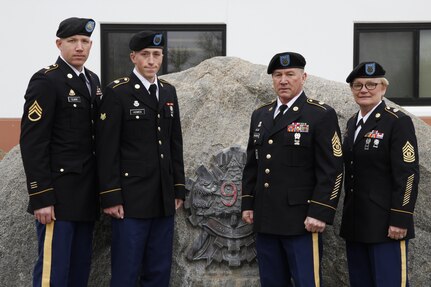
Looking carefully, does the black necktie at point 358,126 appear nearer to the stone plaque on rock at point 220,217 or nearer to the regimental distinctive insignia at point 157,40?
the stone plaque on rock at point 220,217

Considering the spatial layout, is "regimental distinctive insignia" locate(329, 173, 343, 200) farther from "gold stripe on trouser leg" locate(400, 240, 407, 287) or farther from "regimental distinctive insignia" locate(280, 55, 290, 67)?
"regimental distinctive insignia" locate(280, 55, 290, 67)

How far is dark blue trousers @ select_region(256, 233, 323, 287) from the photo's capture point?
3.66 meters

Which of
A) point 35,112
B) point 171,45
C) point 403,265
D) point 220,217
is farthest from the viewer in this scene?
point 171,45

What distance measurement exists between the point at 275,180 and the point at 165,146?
70 cm

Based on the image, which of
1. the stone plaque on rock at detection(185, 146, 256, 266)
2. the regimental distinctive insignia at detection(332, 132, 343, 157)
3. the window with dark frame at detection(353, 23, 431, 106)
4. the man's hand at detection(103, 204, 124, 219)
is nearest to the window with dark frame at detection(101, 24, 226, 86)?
the window with dark frame at detection(353, 23, 431, 106)

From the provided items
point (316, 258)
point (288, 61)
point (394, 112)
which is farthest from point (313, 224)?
point (288, 61)

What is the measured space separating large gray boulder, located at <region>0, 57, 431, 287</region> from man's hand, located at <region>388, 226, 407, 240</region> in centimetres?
65

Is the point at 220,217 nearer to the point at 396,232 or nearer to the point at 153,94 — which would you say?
the point at 153,94

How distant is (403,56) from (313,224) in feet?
17.9

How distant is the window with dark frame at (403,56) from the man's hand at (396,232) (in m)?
4.84

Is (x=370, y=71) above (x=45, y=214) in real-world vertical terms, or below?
above

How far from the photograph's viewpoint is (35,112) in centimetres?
358

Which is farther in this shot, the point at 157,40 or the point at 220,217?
the point at 220,217

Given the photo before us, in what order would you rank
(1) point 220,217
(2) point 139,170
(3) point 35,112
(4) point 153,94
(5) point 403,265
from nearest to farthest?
(3) point 35,112, (5) point 403,265, (2) point 139,170, (4) point 153,94, (1) point 220,217
